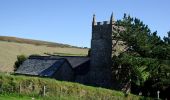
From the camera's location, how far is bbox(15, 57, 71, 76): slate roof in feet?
236

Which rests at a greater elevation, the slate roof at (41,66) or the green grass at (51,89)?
the slate roof at (41,66)

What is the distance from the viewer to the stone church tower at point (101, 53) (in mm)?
68562

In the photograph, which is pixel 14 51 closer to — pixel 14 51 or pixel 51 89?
pixel 14 51

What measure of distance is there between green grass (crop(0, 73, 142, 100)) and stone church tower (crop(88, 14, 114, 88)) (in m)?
15.0

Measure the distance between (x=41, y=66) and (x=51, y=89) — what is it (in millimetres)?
26560

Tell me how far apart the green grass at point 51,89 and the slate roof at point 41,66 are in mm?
19848

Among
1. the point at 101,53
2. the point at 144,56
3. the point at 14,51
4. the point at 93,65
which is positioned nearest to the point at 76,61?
the point at 93,65

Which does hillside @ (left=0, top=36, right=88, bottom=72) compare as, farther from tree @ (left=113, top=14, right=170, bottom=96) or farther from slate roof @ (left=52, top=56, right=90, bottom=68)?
tree @ (left=113, top=14, right=170, bottom=96)

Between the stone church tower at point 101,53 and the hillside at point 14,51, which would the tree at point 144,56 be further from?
the hillside at point 14,51

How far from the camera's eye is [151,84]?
213 ft

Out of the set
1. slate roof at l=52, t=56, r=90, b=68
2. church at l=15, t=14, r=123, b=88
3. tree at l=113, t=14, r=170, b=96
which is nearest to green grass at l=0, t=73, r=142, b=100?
tree at l=113, t=14, r=170, b=96

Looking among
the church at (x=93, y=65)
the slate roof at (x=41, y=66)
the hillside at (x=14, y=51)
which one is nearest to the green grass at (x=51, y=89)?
the church at (x=93, y=65)

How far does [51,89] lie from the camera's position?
48.9 meters

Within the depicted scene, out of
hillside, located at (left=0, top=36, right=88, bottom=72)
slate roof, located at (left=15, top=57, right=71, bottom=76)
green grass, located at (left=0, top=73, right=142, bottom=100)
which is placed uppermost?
hillside, located at (left=0, top=36, right=88, bottom=72)
